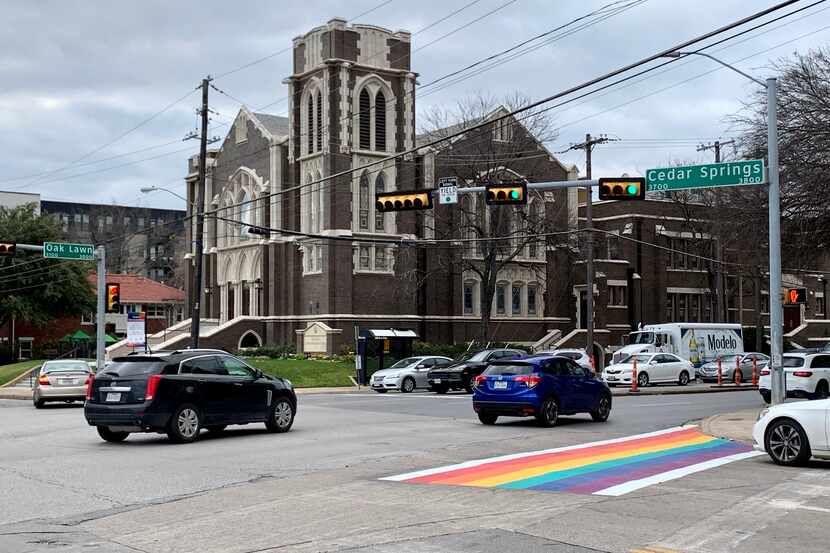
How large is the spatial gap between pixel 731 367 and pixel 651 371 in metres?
5.61

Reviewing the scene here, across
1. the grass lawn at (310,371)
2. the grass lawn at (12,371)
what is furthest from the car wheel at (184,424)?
the grass lawn at (12,371)

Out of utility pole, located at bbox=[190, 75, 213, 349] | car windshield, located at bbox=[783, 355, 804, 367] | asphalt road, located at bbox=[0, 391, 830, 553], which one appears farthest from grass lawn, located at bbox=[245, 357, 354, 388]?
asphalt road, located at bbox=[0, 391, 830, 553]

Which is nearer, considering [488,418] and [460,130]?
[488,418]

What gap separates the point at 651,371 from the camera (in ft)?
140

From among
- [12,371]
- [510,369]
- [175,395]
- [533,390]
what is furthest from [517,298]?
[175,395]

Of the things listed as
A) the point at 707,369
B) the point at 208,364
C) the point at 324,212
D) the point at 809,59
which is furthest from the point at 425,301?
the point at 208,364

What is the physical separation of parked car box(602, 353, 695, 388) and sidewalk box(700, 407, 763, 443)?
54.7ft

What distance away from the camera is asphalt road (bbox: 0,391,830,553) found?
30.5ft

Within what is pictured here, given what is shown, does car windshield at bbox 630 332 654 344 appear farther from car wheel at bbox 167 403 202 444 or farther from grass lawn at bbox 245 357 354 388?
car wheel at bbox 167 403 202 444

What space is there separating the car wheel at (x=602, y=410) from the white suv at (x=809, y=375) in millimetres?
8627

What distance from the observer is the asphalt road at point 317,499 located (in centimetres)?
929

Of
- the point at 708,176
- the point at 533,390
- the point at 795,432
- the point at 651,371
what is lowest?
the point at 651,371

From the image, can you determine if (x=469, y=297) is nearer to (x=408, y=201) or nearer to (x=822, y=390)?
(x=822, y=390)

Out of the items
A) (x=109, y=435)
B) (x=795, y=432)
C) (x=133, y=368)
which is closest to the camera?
(x=795, y=432)
